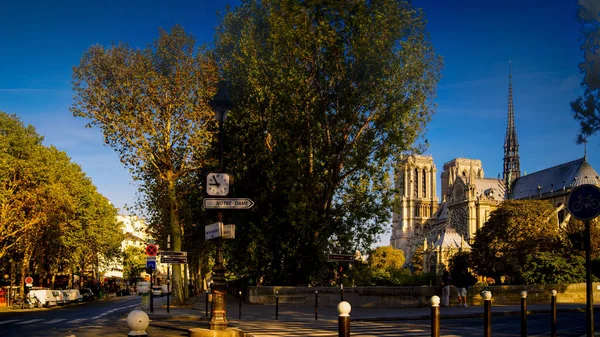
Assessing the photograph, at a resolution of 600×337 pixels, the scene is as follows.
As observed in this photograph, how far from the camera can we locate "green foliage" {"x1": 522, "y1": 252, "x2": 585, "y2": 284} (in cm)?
3997

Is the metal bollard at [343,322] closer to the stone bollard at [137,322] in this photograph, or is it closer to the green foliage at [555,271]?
the stone bollard at [137,322]

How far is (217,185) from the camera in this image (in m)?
17.3

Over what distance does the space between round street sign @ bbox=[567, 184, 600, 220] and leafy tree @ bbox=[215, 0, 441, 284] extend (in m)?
18.4

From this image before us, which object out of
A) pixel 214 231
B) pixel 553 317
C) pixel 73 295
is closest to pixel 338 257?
pixel 214 231

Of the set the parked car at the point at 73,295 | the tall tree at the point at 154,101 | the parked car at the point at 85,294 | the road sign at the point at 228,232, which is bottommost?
the parked car at the point at 85,294

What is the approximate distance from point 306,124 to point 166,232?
65.9 ft

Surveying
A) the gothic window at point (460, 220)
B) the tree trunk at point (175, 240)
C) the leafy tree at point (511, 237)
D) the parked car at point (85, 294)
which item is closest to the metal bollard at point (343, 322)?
the tree trunk at point (175, 240)

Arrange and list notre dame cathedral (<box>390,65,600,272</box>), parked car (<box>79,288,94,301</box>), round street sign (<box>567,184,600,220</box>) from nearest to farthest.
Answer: round street sign (<box>567,184,600,220</box>), parked car (<box>79,288,94,301</box>), notre dame cathedral (<box>390,65,600,272</box>)

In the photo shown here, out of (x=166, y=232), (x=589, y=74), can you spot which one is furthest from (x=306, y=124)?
(x=166, y=232)

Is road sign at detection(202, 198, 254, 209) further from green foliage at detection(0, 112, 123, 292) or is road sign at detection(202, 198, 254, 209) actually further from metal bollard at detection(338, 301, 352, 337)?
green foliage at detection(0, 112, 123, 292)

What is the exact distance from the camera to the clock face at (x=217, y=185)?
56.5 feet

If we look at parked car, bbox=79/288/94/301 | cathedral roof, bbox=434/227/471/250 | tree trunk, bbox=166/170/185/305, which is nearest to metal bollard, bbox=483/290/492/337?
tree trunk, bbox=166/170/185/305

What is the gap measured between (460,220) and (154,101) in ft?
425

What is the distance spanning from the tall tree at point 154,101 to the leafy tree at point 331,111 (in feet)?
7.66
